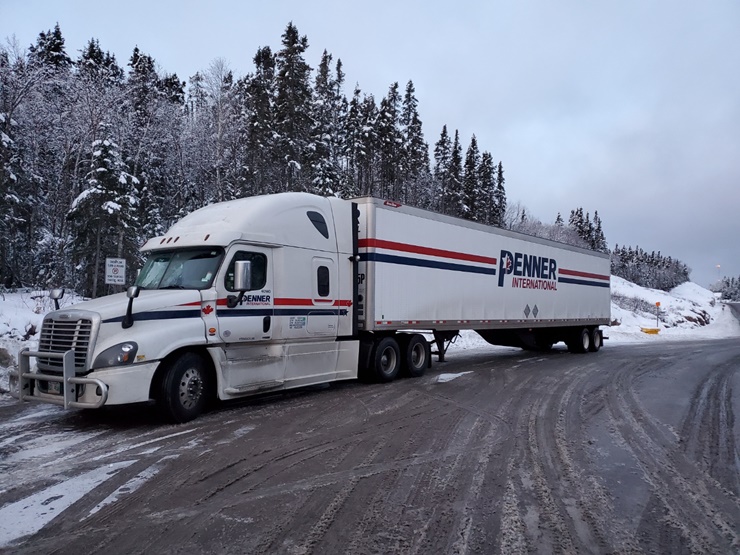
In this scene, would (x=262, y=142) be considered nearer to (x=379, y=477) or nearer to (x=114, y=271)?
(x=114, y=271)

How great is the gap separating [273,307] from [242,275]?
3.98 feet

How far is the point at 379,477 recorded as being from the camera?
525 cm

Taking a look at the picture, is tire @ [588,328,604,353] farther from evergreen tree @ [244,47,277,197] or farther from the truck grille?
evergreen tree @ [244,47,277,197]

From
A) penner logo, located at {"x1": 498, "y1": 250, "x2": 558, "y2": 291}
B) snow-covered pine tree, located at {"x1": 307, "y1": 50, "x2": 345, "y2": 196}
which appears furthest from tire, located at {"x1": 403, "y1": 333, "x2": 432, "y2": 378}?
snow-covered pine tree, located at {"x1": 307, "y1": 50, "x2": 345, "y2": 196}

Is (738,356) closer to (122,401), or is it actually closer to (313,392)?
(313,392)

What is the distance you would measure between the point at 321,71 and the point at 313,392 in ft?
142

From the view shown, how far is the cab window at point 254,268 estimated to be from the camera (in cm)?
819

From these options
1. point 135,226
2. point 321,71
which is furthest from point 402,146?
point 135,226

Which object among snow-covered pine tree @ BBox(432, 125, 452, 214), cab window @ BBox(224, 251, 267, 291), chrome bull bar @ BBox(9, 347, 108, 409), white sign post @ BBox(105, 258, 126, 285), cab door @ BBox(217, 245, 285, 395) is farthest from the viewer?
snow-covered pine tree @ BBox(432, 125, 452, 214)

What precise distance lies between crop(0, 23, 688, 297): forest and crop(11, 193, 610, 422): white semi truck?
12.2 m

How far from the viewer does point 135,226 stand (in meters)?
26.1

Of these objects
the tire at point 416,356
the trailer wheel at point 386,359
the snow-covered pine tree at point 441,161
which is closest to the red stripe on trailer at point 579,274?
the tire at point 416,356

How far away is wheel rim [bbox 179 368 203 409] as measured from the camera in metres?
7.48

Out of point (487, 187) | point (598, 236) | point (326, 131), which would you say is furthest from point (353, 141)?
point (598, 236)
